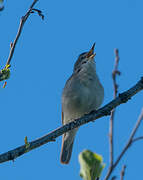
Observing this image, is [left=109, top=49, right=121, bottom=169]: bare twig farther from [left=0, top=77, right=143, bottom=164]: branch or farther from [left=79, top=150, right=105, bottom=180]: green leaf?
[left=0, top=77, right=143, bottom=164]: branch

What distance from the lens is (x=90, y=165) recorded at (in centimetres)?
303

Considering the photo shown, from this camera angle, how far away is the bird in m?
7.13

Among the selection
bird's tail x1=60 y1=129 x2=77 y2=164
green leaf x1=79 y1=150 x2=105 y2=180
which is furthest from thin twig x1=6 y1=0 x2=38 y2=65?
bird's tail x1=60 y1=129 x2=77 y2=164

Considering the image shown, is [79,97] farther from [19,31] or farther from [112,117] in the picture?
[112,117]

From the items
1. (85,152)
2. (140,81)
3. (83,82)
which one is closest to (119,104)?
(140,81)

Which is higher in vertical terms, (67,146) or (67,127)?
(67,146)

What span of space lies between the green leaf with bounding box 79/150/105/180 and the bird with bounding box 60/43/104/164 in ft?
13.3

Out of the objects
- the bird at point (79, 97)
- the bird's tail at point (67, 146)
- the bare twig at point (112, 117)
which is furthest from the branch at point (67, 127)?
the bird's tail at point (67, 146)

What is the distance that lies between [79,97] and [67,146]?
4.71 ft

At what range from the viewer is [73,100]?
7133 millimetres

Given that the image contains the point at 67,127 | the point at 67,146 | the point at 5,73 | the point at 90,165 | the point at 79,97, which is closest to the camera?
the point at 90,165

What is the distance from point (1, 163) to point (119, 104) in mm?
2019

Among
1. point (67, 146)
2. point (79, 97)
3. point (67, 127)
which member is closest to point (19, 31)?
point (67, 127)

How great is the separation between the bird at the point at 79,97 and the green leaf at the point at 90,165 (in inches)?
159
